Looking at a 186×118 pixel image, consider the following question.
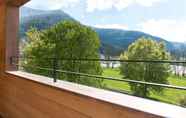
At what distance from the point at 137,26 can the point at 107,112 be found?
91.0 feet

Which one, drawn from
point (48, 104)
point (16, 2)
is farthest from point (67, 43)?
point (48, 104)

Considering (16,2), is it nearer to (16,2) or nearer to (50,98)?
(16,2)

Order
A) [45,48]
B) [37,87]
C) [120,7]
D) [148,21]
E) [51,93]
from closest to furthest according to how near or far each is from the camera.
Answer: [51,93] < [37,87] < [45,48] < [148,21] < [120,7]

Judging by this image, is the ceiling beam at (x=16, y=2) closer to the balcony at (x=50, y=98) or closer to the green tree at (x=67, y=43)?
the balcony at (x=50, y=98)

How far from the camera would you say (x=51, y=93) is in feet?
9.15

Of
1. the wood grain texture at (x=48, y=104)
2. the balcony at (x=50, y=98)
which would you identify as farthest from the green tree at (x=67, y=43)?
the wood grain texture at (x=48, y=104)

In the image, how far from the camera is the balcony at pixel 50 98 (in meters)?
1.77

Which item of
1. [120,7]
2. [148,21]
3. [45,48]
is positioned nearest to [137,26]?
[148,21]

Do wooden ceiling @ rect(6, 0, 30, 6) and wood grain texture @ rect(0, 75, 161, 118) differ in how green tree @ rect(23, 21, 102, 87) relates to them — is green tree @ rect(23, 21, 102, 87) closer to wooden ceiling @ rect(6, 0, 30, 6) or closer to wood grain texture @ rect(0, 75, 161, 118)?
wooden ceiling @ rect(6, 0, 30, 6)

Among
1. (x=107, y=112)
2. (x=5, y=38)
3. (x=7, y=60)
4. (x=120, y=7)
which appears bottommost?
(x=107, y=112)

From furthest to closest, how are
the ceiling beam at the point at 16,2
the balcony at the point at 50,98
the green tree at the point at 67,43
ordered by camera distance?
the green tree at the point at 67,43 → the ceiling beam at the point at 16,2 → the balcony at the point at 50,98

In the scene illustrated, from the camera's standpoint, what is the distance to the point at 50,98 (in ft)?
9.21

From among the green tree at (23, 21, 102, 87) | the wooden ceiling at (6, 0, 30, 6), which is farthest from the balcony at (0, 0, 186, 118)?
the green tree at (23, 21, 102, 87)

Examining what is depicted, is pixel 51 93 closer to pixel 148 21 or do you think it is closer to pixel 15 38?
pixel 15 38
